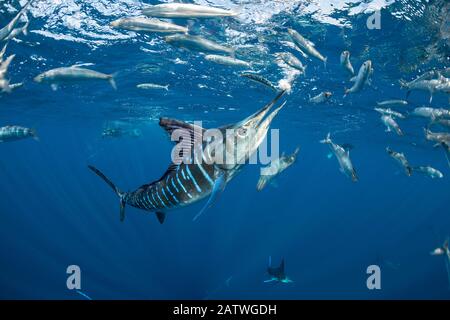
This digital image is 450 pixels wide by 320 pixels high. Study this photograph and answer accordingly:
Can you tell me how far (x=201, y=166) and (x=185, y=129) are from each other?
0.32 m

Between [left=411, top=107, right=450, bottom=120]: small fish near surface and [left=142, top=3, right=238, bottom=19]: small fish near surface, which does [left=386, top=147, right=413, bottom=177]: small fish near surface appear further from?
[left=142, top=3, right=238, bottom=19]: small fish near surface

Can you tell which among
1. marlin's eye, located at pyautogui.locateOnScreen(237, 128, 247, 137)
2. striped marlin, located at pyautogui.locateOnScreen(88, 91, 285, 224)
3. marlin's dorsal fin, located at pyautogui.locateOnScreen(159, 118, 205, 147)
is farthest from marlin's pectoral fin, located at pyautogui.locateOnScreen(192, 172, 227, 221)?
marlin's dorsal fin, located at pyautogui.locateOnScreen(159, 118, 205, 147)

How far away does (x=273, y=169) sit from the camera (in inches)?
232

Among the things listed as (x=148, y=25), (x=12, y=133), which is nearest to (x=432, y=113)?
(x=148, y=25)

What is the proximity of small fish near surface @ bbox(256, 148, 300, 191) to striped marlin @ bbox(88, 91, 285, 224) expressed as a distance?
2.94m

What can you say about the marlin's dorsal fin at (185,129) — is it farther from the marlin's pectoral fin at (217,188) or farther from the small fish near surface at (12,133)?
the small fish near surface at (12,133)

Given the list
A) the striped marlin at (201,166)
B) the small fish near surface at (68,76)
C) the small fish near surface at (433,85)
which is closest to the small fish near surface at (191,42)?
the small fish near surface at (68,76)

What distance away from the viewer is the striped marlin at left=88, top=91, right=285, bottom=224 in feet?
7.04

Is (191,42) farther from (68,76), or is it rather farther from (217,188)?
(217,188)

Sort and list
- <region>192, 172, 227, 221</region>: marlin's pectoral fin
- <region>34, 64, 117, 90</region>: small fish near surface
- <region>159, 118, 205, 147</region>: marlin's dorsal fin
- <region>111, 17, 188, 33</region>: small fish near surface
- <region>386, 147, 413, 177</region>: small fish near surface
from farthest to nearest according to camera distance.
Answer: <region>386, 147, 413, 177</region>: small fish near surface → <region>34, 64, 117, 90</region>: small fish near surface → <region>111, 17, 188, 33</region>: small fish near surface → <region>159, 118, 205, 147</region>: marlin's dorsal fin → <region>192, 172, 227, 221</region>: marlin's pectoral fin

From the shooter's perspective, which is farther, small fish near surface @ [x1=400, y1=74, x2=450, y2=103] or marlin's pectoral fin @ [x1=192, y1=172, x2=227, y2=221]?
small fish near surface @ [x1=400, y1=74, x2=450, y2=103]

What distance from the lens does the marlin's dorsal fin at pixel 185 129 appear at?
249 cm
